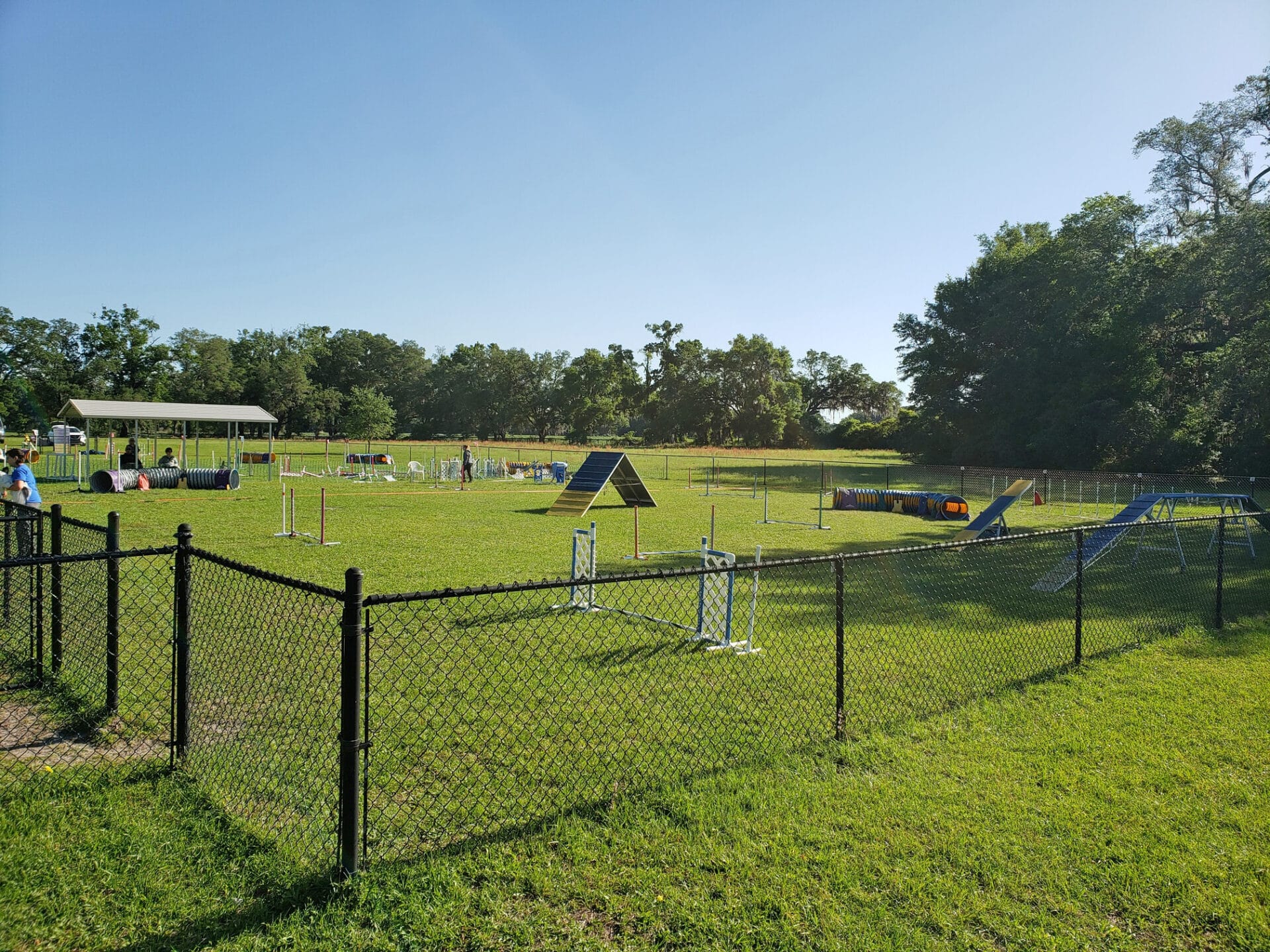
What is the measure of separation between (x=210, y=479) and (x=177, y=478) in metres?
1.00

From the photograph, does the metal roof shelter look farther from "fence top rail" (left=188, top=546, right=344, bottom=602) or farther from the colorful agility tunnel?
"fence top rail" (left=188, top=546, right=344, bottom=602)

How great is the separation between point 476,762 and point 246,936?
6.10 feet

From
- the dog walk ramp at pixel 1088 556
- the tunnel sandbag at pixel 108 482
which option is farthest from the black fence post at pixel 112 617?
the tunnel sandbag at pixel 108 482

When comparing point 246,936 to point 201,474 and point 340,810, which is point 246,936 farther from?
point 201,474

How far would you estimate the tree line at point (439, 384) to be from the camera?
2601 inches

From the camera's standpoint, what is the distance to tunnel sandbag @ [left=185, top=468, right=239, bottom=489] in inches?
1056

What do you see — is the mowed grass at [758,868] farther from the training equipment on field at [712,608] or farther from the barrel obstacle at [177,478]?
the barrel obstacle at [177,478]

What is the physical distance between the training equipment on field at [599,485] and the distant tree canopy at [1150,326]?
78.1ft

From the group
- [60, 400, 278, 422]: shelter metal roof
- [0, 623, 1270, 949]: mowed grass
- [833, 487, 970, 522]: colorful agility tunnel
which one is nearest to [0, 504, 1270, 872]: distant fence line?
[0, 623, 1270, 949]: mowed grass

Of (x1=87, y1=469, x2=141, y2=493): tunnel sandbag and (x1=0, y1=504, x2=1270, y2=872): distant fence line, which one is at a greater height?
(x1=87, y1=469, x2=141, y2=493): tunnel sandbag

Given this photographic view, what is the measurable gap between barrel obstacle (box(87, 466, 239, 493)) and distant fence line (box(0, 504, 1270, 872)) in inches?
713

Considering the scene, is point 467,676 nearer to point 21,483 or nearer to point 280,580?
point 280,580

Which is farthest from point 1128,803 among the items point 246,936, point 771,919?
point 246,936

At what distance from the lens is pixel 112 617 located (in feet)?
16.2
